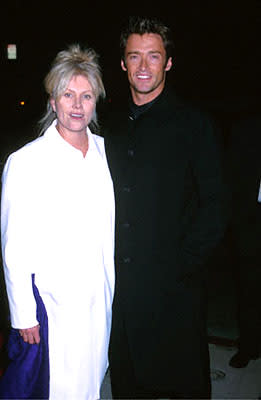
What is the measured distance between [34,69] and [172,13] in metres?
17.4

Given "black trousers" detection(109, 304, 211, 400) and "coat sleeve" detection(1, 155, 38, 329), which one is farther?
"black trousers" detection(109, 304, 211, 400)

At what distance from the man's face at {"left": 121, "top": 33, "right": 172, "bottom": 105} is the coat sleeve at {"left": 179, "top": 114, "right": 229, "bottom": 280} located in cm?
30

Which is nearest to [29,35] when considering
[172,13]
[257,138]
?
[172,13]

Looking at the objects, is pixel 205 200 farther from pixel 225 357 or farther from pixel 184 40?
pixel 184 40

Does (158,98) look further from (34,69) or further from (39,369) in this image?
(34,69)

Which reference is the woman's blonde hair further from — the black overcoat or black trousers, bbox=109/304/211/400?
black trousers, bbox=109/304/211/400

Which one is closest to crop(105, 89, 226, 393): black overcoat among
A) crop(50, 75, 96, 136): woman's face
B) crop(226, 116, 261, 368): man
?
crop(50, 75, 96, 136): woman's face

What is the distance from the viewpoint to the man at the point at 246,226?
271cm

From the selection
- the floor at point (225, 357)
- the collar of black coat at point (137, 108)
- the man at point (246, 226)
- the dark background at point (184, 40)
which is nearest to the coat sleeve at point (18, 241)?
the collar of black coat at point (137, 108)

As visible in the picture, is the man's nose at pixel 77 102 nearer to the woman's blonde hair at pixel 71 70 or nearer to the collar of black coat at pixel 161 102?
the woman's blonde hair at pixel 71 70

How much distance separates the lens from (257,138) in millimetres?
2693

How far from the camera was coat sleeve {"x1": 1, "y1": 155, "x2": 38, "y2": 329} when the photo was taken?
6.47ft

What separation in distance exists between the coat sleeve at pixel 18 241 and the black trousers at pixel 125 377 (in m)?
0.52

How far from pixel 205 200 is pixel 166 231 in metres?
0.24
